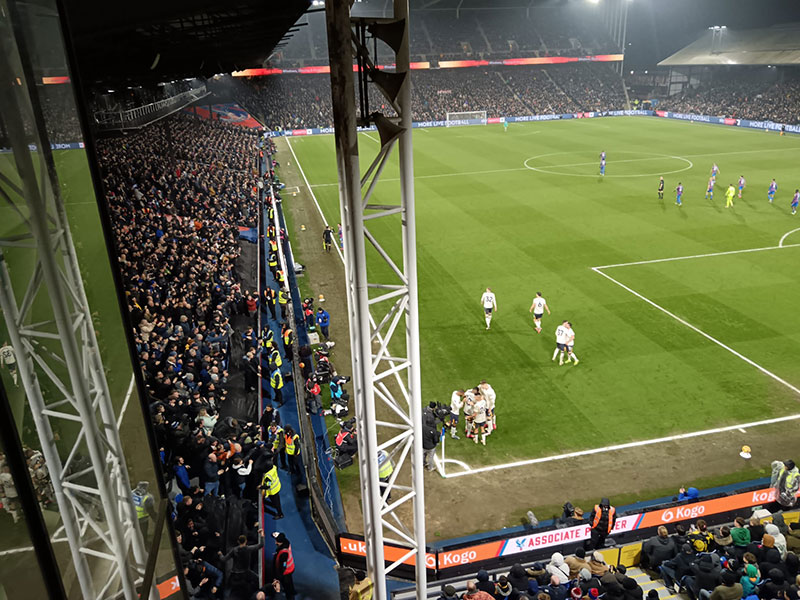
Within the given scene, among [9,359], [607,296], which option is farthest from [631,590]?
[607,296]

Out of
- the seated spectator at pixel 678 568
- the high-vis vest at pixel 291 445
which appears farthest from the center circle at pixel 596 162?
the seated spectator at pixel 678 568

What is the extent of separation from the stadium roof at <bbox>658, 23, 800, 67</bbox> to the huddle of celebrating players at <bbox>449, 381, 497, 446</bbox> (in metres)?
62.6

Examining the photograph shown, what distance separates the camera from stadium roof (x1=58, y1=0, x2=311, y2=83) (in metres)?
9.70

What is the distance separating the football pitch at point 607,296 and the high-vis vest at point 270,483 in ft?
12.4

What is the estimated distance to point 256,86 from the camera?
78.2 meters

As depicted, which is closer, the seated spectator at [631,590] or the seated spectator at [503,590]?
the seated spectator at [631,590]

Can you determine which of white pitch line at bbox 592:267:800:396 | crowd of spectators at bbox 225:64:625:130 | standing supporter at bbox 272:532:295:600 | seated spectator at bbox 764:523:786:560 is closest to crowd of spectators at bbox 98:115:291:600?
standing supporter at bbox 272:532:295:600

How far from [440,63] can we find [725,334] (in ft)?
237

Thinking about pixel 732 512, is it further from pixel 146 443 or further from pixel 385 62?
pixel 385 62

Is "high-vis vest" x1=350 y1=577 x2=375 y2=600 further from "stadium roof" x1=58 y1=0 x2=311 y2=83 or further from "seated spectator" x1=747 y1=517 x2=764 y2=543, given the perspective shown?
"stadium roof" x1=58 y1=0 x2=311 y2=83

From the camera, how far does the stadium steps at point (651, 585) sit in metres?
9.16

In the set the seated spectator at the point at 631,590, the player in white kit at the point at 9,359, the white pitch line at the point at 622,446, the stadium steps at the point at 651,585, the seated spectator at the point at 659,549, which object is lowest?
the white pitch line at the point at 622,446

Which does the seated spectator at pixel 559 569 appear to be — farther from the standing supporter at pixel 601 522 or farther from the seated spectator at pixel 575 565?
the standing supporter at pixel 601 522

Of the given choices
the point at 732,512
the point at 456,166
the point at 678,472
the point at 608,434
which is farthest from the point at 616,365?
the point at 456,166
